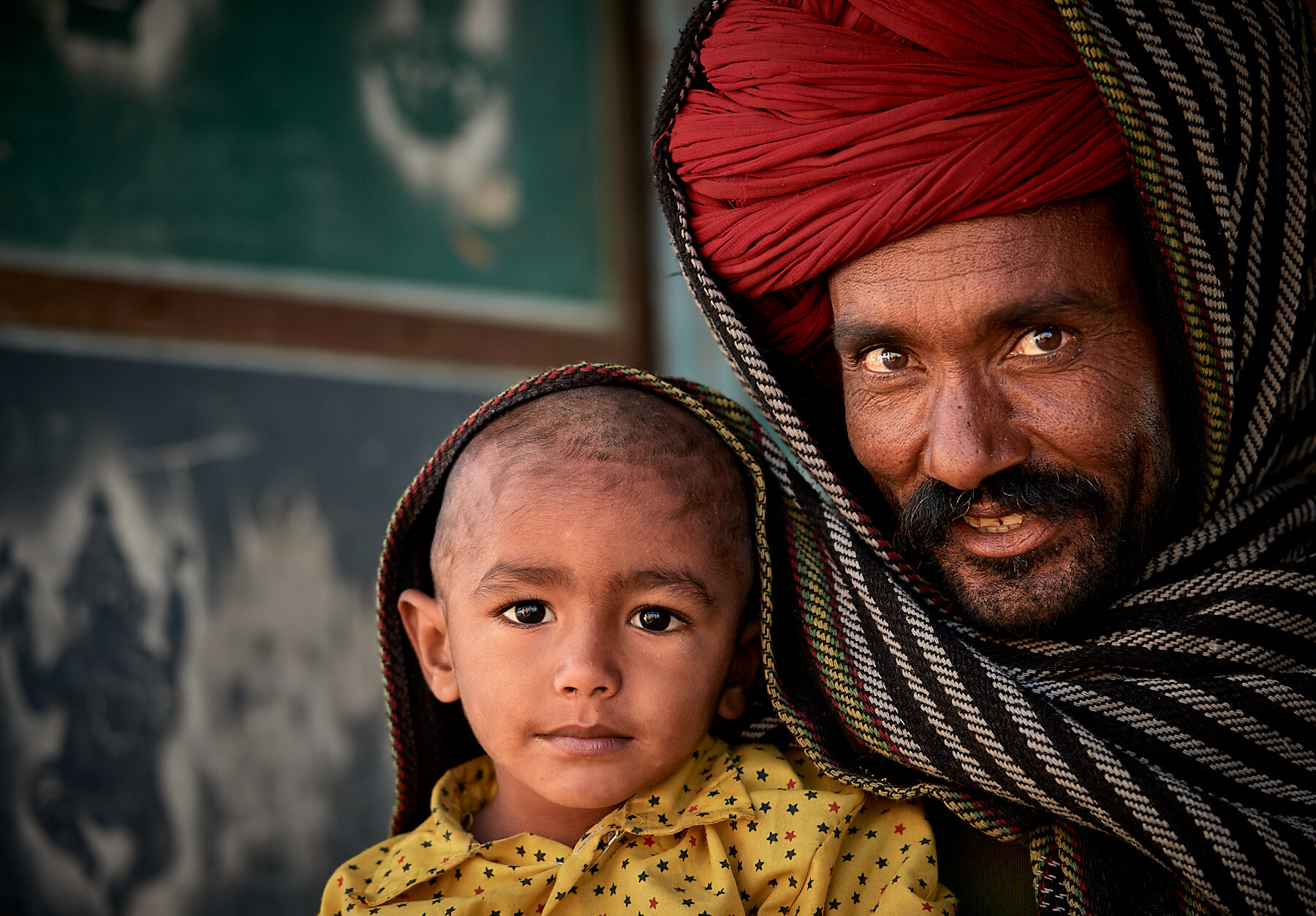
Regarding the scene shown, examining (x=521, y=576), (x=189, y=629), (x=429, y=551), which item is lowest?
(x=189, y=629)

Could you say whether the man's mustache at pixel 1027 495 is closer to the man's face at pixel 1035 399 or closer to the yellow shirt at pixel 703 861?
the man's face at pixel 1035 399

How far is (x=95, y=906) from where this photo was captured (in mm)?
3230

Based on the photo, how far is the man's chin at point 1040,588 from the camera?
162 cm

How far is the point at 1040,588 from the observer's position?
1.63m

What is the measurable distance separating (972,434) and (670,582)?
49cm

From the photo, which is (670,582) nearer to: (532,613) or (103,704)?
(532,613)

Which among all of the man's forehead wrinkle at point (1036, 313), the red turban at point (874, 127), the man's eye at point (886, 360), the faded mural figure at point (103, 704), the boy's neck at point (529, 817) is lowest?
the faded mural figure at point (103, 704)

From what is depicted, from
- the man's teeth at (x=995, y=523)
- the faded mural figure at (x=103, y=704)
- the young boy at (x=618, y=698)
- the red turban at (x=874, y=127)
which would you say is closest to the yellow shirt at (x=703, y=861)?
the young boy at (x=618, y=698)

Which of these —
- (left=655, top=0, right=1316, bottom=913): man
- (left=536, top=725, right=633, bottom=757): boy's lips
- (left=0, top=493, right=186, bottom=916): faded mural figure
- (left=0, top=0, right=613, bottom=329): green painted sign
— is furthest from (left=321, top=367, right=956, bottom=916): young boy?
(left=0, top=0, right=613, bottom=329): green painted sign

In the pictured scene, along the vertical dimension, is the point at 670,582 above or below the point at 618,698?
above

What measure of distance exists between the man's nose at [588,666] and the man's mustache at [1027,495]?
529mm

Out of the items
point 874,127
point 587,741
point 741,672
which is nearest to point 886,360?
point 874,127

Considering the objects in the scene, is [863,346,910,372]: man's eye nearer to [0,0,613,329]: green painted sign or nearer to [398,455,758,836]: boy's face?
[398,455,758,836]: boy's face

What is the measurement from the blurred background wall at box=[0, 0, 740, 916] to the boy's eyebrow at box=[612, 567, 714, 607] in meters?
2.31
